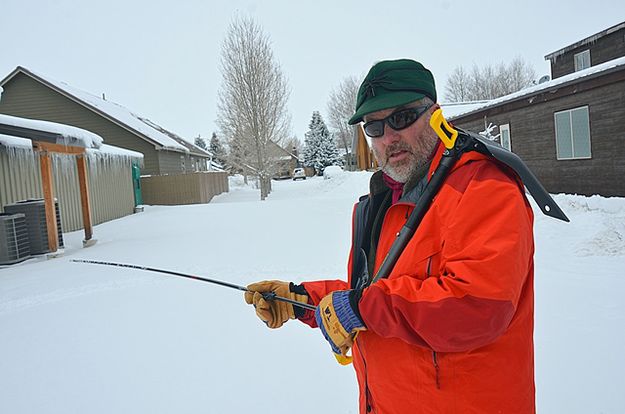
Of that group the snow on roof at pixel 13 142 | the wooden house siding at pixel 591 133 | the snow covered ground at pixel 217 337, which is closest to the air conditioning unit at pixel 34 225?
the snow covered ground at pixel 217 337

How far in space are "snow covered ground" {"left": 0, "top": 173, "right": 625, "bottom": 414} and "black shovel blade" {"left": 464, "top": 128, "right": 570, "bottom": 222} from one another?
6.49 feet

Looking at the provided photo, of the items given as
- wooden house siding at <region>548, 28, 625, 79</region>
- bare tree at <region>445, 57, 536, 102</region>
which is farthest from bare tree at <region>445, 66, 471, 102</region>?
wooden house siding at <region>548, 28, 625, 79</region>

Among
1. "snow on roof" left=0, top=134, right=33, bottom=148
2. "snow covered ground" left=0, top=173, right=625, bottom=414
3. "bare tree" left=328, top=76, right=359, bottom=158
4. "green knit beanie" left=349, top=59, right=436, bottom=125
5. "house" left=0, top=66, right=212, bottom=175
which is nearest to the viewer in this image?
"green knit beanie" left=349, top=59, right=436, bottom=125

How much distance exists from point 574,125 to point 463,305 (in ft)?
42.2

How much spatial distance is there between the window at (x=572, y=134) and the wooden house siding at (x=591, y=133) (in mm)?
153

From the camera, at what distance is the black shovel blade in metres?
1.23

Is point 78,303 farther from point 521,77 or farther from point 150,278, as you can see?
point 521,77

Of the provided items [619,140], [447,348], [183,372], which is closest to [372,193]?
[447,348]

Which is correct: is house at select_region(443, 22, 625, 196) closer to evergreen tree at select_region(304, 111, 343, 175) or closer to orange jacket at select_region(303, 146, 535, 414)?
orange jacket at select_region(303, 146, 535, 414)

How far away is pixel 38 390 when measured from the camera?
3248mm

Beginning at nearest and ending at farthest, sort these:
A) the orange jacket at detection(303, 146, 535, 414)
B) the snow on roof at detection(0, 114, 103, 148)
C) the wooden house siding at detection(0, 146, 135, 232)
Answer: the orange jacket at detection(303, 146, 535, 414) → the snow on roof at detection(0, 114, 103, 148) → the wooden house siding at detection(0, 146, 135, 232)

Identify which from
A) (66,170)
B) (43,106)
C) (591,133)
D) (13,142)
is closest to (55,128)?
(13,142)

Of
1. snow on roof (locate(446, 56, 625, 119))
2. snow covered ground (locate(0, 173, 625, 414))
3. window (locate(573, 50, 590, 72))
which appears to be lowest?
snow covered ground (locate(0, 173, 625, 414))

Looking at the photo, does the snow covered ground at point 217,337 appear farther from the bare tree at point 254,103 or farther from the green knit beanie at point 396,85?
the bare tree at point 254,103
